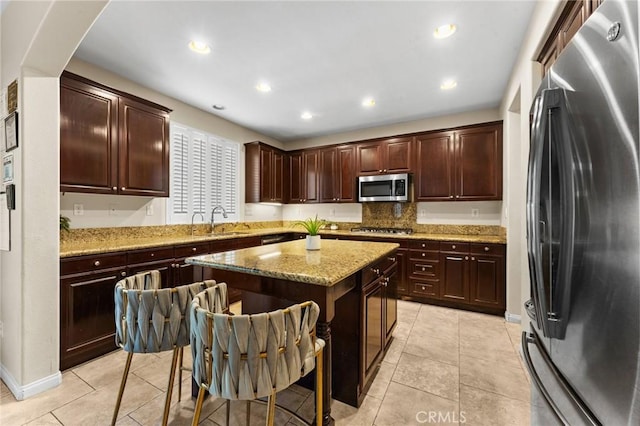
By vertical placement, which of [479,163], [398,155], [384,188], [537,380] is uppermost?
[398,155]

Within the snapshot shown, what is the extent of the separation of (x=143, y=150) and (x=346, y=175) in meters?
2.97

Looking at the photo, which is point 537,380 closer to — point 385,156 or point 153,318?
point 153,318

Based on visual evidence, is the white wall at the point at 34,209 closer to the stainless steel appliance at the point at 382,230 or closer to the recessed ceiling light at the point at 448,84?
the recessed ceiling light at the point at 448,84

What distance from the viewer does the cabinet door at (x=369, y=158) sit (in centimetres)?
441

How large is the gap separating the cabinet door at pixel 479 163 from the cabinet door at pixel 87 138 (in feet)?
13.6

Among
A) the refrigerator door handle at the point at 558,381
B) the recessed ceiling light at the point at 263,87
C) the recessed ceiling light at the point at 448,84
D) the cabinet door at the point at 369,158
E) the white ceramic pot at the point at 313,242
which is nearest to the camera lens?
the refrigerator door handle at the point at 558,381

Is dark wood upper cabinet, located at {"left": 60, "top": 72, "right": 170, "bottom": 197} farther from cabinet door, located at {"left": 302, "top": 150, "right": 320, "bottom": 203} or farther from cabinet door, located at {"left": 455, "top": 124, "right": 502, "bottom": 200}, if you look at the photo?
cabinet door, located at {"left": 455, "top": 124, "right": 502, "bottom": 200}

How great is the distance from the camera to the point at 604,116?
0.65 metres

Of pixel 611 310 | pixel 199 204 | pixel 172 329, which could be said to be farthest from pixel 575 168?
pixel 199 204

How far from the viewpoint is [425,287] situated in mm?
3615

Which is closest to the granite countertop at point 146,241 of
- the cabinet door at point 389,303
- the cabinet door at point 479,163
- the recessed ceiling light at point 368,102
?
the cabinet door at point 479,163

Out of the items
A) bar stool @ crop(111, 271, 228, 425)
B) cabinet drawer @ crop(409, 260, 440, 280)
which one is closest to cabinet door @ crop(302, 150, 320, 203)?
cabinet drawer @ crop(409, 260, 440, 280)

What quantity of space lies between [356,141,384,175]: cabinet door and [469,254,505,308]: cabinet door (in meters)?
1.94

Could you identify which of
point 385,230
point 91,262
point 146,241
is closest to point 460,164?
point 385,230
